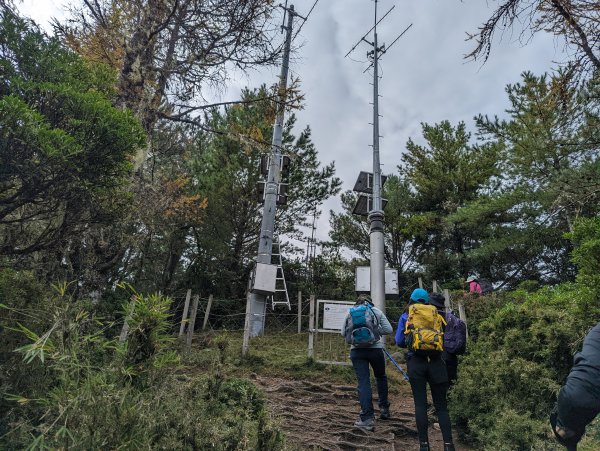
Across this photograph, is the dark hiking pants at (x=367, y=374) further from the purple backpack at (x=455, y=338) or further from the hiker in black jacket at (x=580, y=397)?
the hiker in black jacket at (x=580, y=397)

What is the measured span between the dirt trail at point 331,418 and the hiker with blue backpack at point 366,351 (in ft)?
0.69

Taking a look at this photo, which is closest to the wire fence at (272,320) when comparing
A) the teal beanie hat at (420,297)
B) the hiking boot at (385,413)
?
the hiking boot at (385,413)

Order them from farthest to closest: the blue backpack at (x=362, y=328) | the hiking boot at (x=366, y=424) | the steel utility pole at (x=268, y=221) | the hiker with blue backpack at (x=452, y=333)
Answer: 1. the steel utility pole at (x=268, y=221)
2. the blue backpack at (x=362, y=328)
3. the hiking boot at (x=366, y=424)
4. the hiker with blue backpack at (x=452, y=333)

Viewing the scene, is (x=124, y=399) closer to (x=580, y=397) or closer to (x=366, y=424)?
(x=580, y=397)

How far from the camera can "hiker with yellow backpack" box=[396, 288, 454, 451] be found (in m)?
4.55

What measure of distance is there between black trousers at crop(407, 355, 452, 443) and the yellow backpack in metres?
0.14

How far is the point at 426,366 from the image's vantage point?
15.3ft

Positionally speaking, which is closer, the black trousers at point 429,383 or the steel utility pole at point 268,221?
the black trousers at point 429,383

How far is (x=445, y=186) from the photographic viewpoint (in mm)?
20391

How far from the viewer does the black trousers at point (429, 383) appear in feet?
15.1

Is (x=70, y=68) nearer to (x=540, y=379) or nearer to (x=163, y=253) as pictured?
(x=540, y=379)

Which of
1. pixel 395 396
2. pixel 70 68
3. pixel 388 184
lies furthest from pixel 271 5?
pixel 388 184

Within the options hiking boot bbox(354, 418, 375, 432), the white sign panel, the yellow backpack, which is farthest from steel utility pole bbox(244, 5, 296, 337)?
the yellow backpack

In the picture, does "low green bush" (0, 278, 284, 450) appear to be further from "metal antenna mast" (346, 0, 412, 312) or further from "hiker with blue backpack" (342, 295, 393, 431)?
"metal antenna mast" (346, 0, 412, 312)
